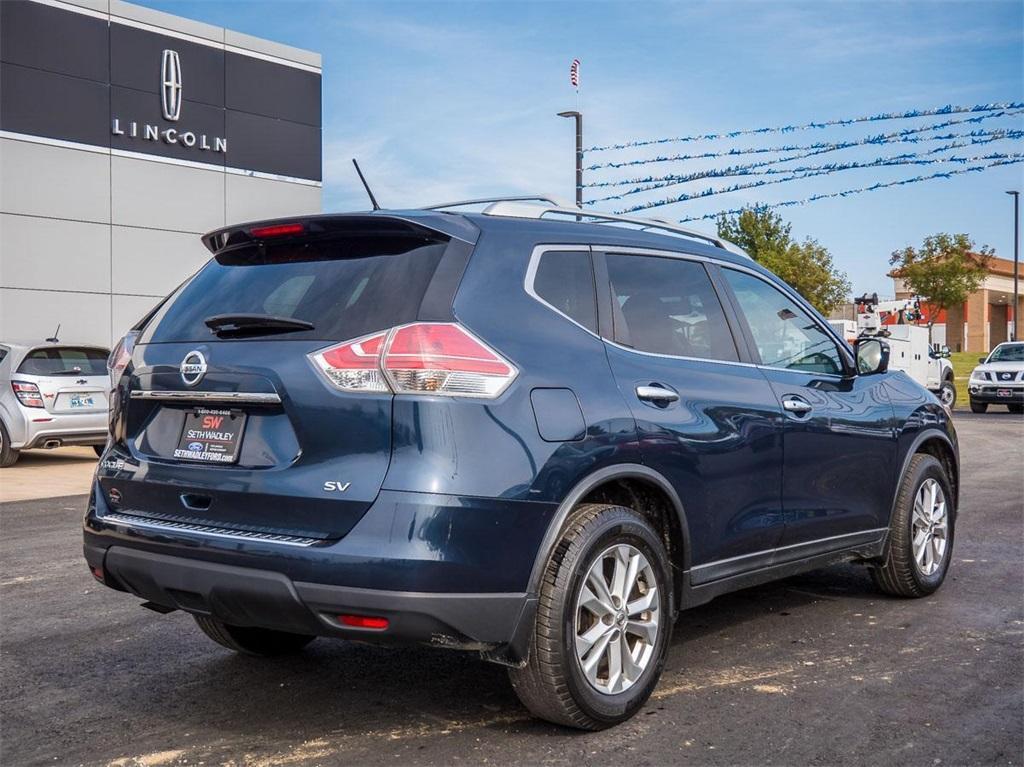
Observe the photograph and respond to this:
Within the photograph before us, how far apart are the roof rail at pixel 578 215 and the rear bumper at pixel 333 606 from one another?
145cm

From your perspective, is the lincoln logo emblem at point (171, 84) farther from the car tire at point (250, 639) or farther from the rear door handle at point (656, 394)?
the rear door handle at point (656, 394)

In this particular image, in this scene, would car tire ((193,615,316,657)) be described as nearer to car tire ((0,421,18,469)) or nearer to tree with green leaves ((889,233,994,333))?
car tire ((0,421,18,469))

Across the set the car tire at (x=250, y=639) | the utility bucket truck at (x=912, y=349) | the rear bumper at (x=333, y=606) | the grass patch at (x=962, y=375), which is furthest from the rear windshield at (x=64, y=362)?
the grass patch at (x=962, y=375)

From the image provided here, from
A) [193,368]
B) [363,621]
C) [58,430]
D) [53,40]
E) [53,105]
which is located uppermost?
[53,40]

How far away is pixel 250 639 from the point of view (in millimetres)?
4926

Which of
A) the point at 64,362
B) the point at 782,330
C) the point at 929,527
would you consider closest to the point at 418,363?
the point at 782,330

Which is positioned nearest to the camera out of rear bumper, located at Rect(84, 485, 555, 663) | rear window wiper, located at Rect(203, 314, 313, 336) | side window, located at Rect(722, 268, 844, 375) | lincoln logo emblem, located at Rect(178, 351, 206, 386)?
rear bumper, located at Rect(84, 485, 555, 663)

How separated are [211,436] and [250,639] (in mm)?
1331

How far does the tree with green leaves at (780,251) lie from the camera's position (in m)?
49.7

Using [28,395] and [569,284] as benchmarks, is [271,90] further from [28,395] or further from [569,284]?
[569,284]

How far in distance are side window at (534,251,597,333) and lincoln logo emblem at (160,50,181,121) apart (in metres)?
19.4

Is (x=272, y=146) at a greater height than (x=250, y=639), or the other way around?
(x=272, y=146)

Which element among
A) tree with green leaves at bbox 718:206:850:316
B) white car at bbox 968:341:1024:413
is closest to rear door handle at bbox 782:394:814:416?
white car at bbox 968:341:1024:413

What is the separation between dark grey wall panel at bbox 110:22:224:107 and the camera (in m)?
21.3
